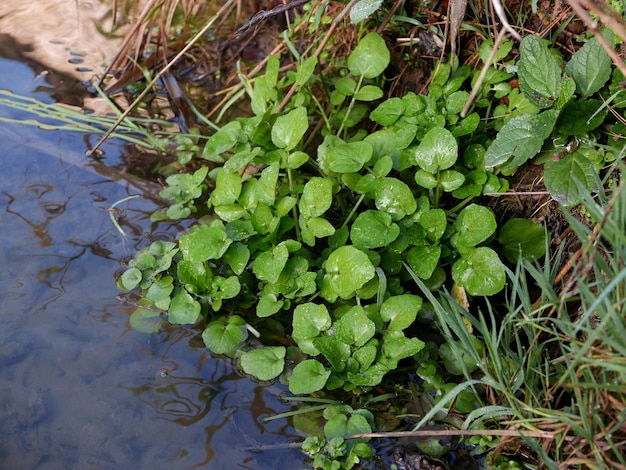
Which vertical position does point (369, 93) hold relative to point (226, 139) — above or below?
above

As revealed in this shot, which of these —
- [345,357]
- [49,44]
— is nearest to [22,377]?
[345,357]

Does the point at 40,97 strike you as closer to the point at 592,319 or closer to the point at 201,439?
the point at 201,439

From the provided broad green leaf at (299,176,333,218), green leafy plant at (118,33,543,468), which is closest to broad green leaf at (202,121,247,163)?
green leafy plant at (118,33,543,468)

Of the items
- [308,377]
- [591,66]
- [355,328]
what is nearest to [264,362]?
[308,377]

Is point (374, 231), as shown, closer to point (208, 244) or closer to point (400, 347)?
point (400, 347)

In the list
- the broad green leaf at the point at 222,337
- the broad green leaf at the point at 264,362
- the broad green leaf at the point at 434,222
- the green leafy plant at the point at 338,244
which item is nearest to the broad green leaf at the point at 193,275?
the green leafy plant at the point at 338,244

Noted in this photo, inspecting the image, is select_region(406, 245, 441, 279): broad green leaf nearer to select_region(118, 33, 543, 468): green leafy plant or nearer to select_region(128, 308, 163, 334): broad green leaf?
select_region(118, 33, 543, 468): green leafy plant
